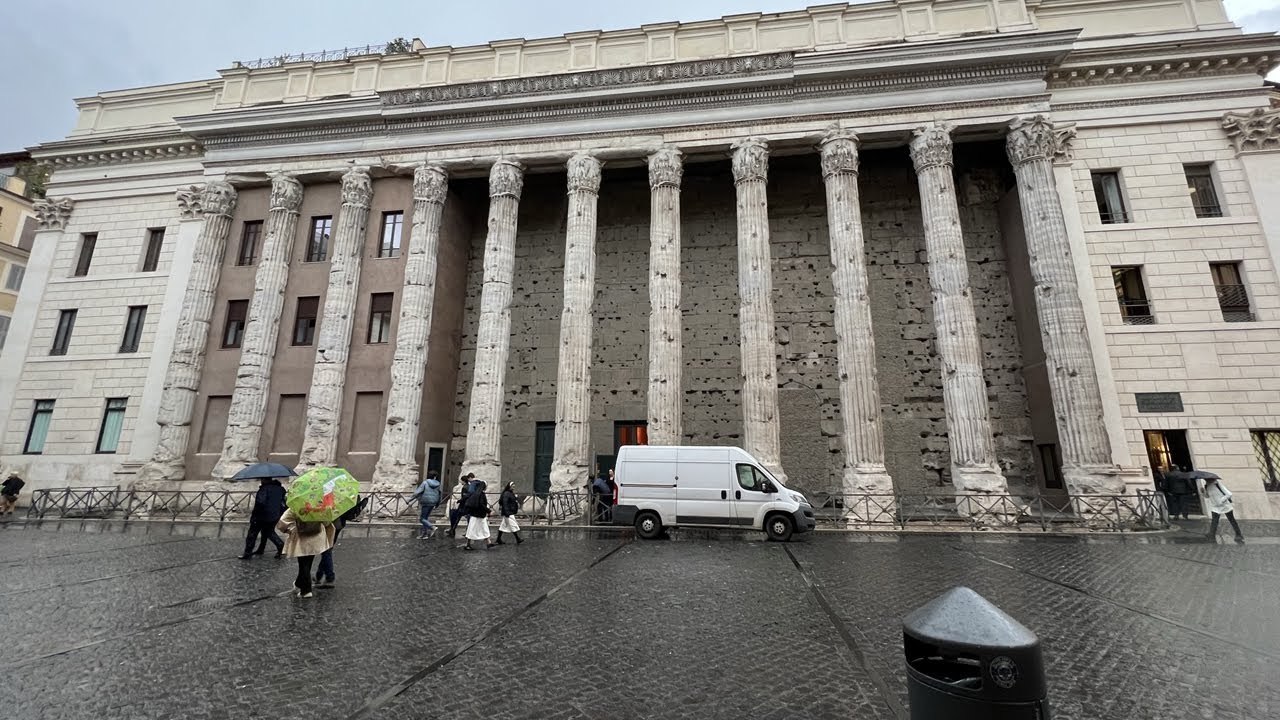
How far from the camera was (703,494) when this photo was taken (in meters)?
11.5

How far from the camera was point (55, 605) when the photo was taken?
5547 millimetres

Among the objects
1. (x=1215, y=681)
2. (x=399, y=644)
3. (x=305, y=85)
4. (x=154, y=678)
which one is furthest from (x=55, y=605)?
(x=305, y=85)

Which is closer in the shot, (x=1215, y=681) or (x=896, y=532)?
(x=1215, y=681)

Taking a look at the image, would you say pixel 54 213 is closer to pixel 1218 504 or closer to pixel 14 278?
pixel 14 278

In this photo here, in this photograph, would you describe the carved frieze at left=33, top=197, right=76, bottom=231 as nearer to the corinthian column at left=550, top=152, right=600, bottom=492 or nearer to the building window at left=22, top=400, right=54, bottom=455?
the building window at left=22, top=400, right=54, bottom=455

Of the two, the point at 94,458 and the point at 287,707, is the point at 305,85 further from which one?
the point at 287,707

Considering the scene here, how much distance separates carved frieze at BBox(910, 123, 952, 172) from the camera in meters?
15.7

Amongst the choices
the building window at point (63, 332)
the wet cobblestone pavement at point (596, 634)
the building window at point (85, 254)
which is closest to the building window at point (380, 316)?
the wet cobblestone pavement at point (596, 634)

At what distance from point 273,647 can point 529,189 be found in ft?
64.1

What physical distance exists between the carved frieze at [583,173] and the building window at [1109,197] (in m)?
15.0

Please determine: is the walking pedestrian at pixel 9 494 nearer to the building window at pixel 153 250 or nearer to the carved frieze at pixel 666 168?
the building window at pixel 153 250

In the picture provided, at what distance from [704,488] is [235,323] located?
17408 mm

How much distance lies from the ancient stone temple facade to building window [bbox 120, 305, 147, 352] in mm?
82

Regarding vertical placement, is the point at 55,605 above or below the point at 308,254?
below
